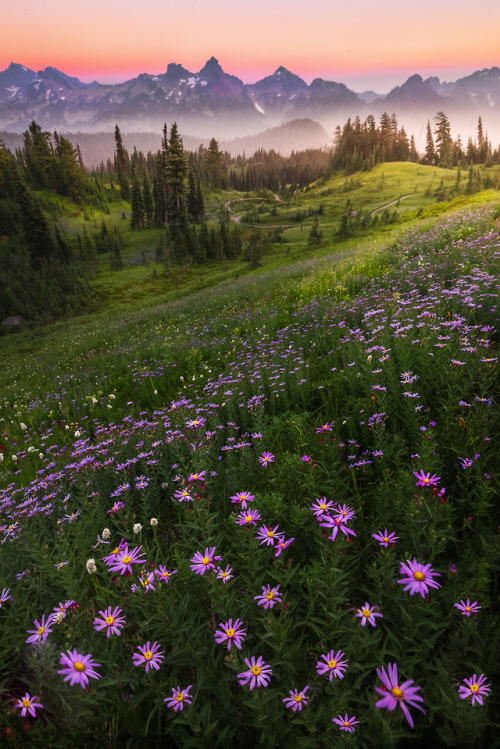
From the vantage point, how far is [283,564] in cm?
217

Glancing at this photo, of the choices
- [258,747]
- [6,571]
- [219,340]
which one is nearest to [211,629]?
[258,747]

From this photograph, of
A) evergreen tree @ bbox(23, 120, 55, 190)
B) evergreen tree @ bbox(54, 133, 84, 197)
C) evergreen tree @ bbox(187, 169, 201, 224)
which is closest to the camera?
evergreen tree @ bbox(187, 169, 201, 224)

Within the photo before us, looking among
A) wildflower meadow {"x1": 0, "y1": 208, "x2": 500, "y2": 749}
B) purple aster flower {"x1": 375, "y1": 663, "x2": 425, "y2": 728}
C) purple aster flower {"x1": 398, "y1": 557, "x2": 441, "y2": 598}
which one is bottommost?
wildflower meadow {"x1": 0, "y1": 208, "x2": 500, "y2": 749}

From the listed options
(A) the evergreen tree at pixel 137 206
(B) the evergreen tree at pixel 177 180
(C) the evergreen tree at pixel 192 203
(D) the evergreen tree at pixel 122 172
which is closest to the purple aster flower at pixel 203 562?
(B) the evergreen tree at pixel 177 180

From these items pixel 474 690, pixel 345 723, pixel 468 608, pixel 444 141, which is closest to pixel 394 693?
pixel 345 723

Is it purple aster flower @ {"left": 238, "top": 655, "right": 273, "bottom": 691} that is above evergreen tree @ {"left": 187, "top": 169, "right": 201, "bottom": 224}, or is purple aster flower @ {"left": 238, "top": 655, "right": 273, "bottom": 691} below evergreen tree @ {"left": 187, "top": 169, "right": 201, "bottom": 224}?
below

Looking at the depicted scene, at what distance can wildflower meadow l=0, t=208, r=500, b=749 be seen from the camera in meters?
1.47

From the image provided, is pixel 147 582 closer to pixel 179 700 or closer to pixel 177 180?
pixel 179 700

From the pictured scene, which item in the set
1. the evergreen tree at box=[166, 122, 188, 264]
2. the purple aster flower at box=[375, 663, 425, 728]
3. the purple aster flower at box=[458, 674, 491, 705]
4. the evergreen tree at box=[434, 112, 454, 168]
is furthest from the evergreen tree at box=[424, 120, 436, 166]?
the purple aster flower at box=[375, 663, 425, 728]

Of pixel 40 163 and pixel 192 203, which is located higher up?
pixel 40 163

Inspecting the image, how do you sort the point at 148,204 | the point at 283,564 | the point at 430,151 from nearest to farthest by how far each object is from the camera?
the point at 283,564 < the point at 148,204 < the point at 430,151

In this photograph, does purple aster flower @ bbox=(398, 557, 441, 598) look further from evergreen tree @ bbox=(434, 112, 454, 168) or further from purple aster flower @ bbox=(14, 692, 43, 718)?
evergreen tree @ bbox=(434, 112, 454, 168)

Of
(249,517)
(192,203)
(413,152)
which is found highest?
(413,152)

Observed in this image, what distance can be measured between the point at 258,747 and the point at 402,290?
7.89 meters
